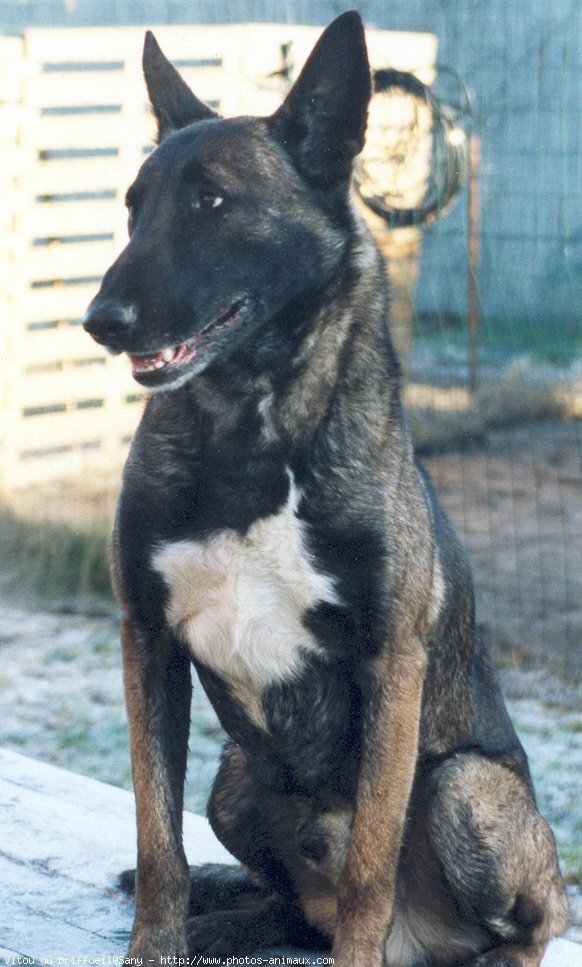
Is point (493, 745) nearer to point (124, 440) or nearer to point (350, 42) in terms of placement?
point (350, 42)

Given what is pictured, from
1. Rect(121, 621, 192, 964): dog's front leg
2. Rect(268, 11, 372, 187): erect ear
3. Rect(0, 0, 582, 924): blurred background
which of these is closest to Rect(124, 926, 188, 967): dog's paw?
Rect(121, 621, 192, 964): dog's front leg

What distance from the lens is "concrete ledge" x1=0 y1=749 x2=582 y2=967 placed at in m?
2.47

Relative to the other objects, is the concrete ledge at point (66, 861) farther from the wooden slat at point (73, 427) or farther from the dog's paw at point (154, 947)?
the wooden slat at point (73, 427)

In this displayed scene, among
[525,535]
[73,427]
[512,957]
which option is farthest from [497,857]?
[73,427]

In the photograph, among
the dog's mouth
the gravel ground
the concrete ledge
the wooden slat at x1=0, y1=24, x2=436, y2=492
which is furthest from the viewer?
the wooden slat at x1=0, y1=24, x2=436, y2=492

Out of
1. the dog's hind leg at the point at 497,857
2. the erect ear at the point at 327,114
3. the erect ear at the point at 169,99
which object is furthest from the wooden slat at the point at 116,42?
the dog's hind leg at the point at 497,857

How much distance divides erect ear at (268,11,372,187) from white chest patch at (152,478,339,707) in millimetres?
592

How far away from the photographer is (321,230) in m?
2.30

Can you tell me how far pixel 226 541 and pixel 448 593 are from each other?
0.49 meters

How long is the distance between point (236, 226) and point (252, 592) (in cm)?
62

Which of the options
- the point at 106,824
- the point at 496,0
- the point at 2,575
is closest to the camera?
the point at 106,824

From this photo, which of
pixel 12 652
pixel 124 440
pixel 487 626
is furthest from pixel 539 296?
pixel 12 652

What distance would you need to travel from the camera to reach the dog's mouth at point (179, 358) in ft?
7.09

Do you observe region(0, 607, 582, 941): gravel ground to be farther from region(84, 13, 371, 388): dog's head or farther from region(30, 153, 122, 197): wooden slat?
region(30, 153, 122, 197): wooden slat
